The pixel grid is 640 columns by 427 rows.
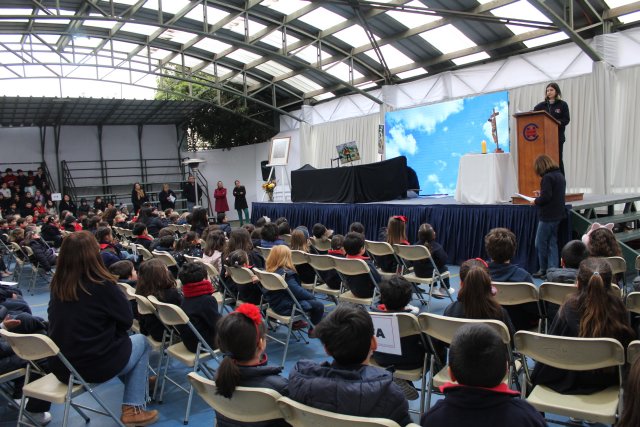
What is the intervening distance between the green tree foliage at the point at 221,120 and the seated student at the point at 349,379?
54.1 ft

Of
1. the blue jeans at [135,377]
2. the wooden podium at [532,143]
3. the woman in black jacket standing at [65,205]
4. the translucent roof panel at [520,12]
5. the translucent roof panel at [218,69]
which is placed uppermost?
the translucent roof panel at [218,69]

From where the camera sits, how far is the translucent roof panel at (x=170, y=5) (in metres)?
12.1

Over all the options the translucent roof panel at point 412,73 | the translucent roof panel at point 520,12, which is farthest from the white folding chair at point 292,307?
the translucent roof panel at point 412,73

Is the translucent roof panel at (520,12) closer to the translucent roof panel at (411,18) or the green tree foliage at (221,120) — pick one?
the translucent roof panel at (411,18)

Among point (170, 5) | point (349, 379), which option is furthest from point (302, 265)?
point (170, 5)

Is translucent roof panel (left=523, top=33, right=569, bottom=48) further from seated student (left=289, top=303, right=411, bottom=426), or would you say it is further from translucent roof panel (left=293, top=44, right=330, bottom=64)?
seated student (left=289, top=303, right=411, bottom=426)

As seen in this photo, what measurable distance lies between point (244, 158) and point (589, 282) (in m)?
18.5

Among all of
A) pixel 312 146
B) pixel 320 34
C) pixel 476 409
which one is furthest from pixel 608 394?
pixel 312 146

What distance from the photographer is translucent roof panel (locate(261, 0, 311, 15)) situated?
1173 centimetres

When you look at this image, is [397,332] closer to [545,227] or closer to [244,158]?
[545,227]

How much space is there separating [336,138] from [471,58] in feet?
17.3

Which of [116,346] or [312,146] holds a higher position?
[312,146]

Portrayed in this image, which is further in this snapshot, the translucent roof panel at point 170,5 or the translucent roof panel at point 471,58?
the translucent roof panel at point 170,5

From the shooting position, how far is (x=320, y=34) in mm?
12984
